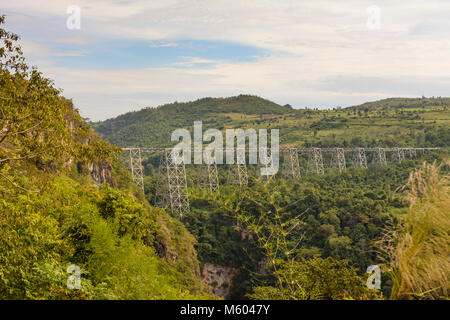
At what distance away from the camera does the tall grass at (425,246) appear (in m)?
3.20

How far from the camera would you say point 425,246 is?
10.8ft

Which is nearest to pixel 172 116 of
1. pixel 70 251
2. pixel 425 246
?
pixel 70 251

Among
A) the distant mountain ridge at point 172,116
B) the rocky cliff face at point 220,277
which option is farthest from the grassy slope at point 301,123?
the rocky cliff face at point 220,277

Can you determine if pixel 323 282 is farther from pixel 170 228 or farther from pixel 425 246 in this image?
pixel 170 228

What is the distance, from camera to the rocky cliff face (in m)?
30.5

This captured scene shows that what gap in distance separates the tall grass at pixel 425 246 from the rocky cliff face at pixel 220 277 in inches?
1104

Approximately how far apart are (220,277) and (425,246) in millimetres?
29127

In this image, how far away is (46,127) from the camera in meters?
7.23

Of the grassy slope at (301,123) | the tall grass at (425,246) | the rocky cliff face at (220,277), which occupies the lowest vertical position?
the rocky cliff face at (220,277)

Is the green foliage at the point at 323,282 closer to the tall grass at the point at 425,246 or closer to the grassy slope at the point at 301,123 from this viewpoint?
the tall grass at the point at 425,246
